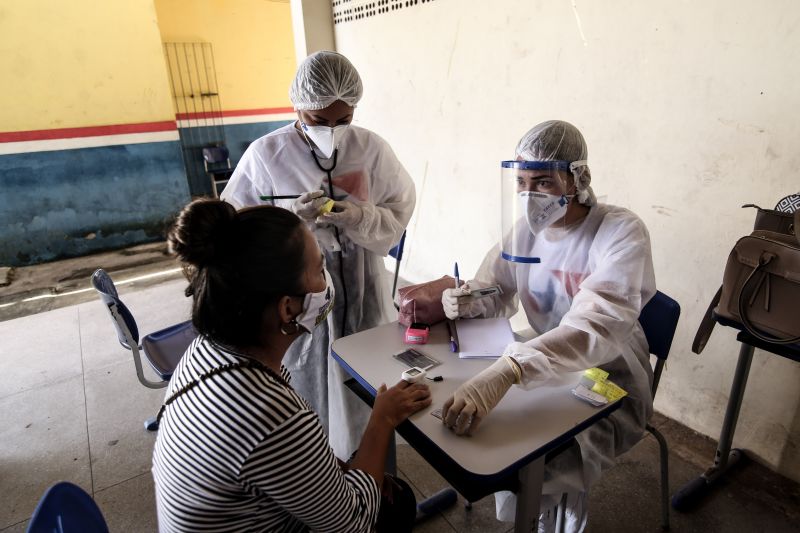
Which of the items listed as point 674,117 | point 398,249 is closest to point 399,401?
point 398,249

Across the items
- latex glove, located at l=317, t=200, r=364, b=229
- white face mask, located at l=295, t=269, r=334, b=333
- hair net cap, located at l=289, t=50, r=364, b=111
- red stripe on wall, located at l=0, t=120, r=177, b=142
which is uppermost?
hair net cap, located at l=289, t=50, r=364, b=111

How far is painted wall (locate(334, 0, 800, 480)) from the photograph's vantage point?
167 cm

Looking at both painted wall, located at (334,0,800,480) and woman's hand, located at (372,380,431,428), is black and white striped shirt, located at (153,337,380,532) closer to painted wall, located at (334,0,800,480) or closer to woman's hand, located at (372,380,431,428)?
woman's hand, located at (372,380,431,428)

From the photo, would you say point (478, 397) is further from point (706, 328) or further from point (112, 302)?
point (112, 302)

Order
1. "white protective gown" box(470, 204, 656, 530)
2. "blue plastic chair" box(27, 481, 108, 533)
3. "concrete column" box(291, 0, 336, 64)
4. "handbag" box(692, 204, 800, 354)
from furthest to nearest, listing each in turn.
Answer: "concrete column" box(291, 0, 336, 64)
"handbag" box(692, 204, 800, 354)
"white protective gown" box(470, 204, 656, 530)
"blue plastic chair" box(27, 481, 108, 533)

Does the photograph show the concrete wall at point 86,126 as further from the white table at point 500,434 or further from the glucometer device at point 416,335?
the white table at point 500,434

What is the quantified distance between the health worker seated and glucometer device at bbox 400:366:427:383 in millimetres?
129

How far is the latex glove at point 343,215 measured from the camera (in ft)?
5.41

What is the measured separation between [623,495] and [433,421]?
1.22m

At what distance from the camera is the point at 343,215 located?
1.65m

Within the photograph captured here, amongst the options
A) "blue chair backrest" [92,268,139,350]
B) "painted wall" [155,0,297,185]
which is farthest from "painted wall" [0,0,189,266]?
"blue chair backrest" [92,268,139,350]

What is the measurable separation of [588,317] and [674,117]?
1187mm

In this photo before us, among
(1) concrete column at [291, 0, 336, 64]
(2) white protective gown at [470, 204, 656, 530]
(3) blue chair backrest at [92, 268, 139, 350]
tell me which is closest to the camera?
(2) white protective gown at [470, 204, 656, 530]

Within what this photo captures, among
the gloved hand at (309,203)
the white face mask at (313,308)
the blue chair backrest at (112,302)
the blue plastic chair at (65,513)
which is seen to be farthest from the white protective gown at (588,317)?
the blue chair backrest at (112,302)
